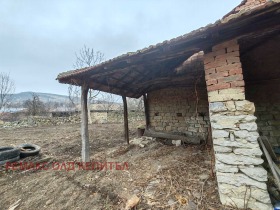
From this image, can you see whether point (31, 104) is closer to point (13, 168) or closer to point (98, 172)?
point (13, 168)

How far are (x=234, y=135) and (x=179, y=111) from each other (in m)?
4.47

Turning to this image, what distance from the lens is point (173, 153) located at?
555 cm

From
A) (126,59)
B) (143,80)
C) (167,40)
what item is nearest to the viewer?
(167,40)

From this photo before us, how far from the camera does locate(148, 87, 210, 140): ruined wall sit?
6355 mm

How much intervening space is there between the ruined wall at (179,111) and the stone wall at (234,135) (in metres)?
3.53

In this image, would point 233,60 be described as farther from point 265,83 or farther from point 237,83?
point 265,83

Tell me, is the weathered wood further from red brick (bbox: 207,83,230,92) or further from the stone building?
red brick (bbox: 207,83,230,92)

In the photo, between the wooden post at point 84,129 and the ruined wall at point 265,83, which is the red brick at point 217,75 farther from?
the wooden post at point 84,129

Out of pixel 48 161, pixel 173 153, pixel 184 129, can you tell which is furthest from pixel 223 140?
pixel 48 161

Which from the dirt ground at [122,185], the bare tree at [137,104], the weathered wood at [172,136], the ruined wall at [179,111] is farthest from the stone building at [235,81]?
the bare tree at [137,104]

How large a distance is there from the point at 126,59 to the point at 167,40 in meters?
1.06

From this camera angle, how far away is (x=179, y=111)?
699 centimetres

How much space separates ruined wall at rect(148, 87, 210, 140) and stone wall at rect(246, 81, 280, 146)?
156 cm

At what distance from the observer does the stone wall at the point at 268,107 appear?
4.90m
